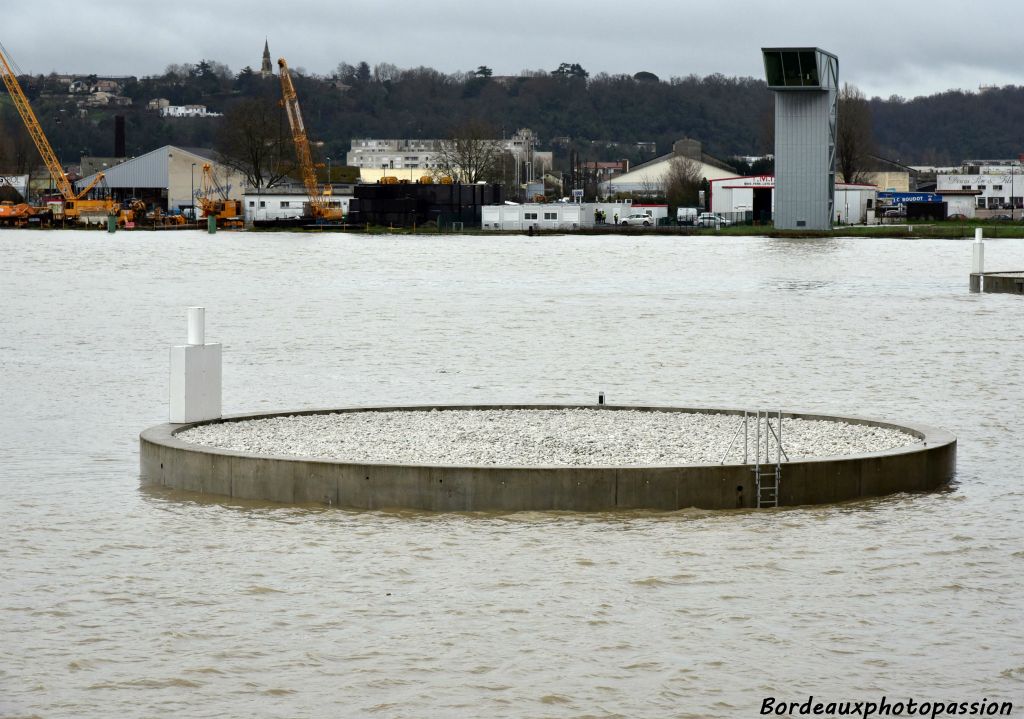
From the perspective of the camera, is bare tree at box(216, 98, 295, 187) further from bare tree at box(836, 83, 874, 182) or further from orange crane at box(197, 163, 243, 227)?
bare tree at box(836, 83, 874, 182)

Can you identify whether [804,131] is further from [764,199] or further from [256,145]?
[256,145]

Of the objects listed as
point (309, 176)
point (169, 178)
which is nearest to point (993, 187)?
point (309, 176)

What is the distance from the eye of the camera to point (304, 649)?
36.0 ft

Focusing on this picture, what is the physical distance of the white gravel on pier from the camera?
1570 cm

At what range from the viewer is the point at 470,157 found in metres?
185

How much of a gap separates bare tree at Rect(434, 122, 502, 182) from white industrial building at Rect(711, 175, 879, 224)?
39.1m

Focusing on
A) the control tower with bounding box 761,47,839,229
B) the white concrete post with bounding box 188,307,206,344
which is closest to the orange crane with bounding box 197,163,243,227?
the control tower with bounding box 761,47,839,229

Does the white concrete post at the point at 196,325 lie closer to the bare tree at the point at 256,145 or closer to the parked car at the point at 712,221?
the parked car at the point at 712,221

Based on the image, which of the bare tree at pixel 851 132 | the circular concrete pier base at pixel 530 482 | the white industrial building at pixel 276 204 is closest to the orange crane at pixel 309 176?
the white industrial building at pixel 276 204

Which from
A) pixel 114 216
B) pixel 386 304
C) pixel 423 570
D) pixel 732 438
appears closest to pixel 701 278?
pixel 386 304

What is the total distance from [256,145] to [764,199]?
208 ft

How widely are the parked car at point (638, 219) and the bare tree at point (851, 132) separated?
19610 mm

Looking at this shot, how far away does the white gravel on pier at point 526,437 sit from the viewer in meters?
15.7

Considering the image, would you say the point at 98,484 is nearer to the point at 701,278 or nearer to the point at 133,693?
the point at 133,693
